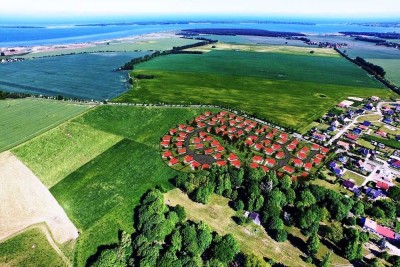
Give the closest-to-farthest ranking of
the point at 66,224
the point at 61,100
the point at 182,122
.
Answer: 1. the point at 66,224
2. the point at 182,122
3. the point at 61,100

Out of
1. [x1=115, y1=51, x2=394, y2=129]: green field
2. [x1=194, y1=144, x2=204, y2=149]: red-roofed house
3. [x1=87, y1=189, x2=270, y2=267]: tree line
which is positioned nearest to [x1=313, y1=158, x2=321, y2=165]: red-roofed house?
[x1=115, y1=51, x2=394, y2=129]: green field

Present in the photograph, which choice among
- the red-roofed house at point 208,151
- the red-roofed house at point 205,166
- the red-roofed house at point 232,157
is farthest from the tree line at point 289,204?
the red-roofed house at point 208,151

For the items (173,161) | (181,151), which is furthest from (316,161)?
(173,161)

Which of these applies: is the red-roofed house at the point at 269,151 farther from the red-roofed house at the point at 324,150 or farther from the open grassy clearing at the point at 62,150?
the open grassy clearing at the point at 62,150

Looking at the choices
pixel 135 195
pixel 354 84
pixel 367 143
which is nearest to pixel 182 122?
pixel 135 195

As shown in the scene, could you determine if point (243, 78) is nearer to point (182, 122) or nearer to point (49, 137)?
point (182, 122)

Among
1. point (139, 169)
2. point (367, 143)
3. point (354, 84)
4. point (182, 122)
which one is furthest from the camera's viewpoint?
point (354, 84)

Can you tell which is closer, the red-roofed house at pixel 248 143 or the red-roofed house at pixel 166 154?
the red-roofed house at pixel 166 154
